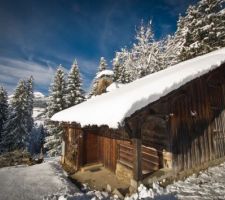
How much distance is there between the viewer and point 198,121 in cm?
971

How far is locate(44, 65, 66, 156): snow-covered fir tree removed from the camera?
85.5 ft

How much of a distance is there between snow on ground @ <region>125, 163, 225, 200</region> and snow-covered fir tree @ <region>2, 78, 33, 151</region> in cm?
2809

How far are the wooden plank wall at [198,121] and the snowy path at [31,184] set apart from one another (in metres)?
5.02

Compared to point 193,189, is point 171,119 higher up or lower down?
higher up

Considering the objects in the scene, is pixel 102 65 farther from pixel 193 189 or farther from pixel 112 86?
pixel 193 189

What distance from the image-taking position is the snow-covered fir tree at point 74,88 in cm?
2880

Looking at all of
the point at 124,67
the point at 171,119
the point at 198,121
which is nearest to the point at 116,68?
the point at 124,67

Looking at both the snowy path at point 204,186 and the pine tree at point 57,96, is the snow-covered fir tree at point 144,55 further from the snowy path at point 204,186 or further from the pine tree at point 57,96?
the snowy path at point 204,186

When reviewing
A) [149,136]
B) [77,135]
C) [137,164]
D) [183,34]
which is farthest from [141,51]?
[137,164]

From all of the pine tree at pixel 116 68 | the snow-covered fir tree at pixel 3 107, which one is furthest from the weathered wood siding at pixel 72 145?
the snow-covered fir tree at pixel 3 107

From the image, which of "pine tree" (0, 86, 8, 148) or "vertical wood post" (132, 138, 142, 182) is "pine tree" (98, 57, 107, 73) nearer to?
"pine tree" (0, 86, 8, 148)

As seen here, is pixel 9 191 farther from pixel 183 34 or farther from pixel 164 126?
pixel 183 34

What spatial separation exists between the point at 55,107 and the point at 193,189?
22.7 metres

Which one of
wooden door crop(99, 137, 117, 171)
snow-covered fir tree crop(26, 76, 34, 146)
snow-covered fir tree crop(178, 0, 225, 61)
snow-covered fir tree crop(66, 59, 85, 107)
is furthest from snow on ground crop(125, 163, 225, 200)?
snow-covered fir tree crop(26, 76, 34, 146)
